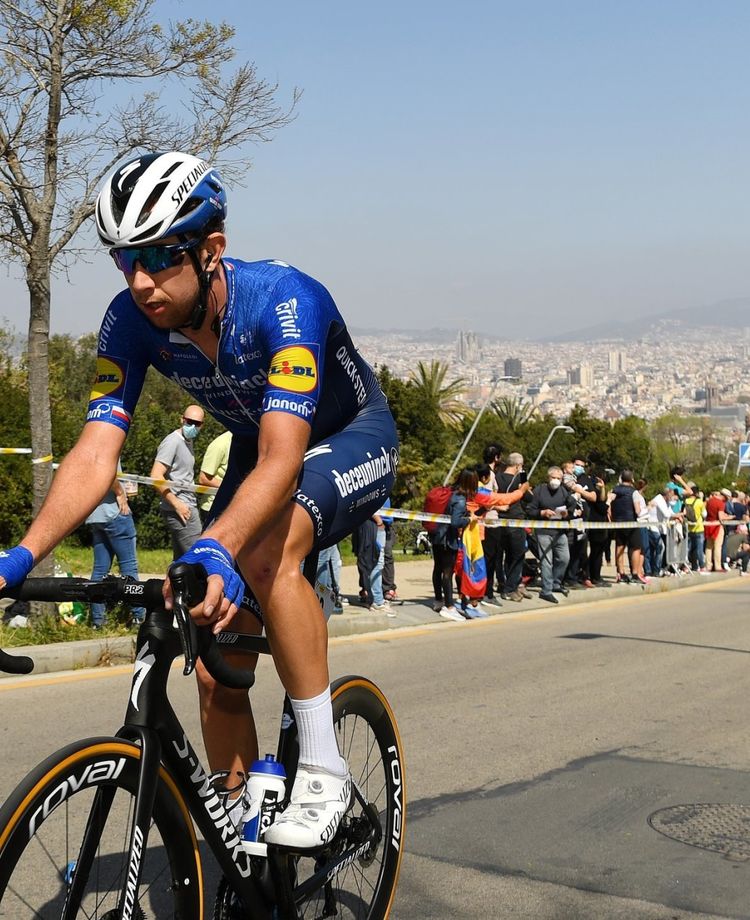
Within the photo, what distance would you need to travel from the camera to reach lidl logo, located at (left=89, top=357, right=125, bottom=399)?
3.56 m

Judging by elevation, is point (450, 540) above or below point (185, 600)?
below

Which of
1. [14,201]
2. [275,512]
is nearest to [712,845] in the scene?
[275,512]

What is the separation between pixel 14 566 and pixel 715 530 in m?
24.5

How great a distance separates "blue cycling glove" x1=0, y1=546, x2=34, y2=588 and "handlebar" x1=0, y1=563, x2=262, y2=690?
33mm

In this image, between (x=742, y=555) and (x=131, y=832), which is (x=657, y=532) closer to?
(x=742, y=555)

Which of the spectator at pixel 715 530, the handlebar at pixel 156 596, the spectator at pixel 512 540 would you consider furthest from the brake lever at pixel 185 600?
the spectator at pixel 715 530

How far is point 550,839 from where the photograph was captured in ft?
16.9

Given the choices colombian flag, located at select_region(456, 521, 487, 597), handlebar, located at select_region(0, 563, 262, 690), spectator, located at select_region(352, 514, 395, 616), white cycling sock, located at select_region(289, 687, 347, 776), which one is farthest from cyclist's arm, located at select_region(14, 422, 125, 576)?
colombian flag, located at select_region(456, 521, 487, 597)

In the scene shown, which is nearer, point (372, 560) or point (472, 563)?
point (372, 560)

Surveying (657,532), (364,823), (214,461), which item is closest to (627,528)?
(657,532)

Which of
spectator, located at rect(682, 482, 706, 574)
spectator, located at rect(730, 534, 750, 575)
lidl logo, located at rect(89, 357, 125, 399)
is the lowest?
spectator, located at rect(730, 534, 750, 575)

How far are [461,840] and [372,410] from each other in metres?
2.14

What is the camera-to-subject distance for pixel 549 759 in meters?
6.67

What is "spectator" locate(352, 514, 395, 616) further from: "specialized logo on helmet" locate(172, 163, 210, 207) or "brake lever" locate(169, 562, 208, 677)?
"brake lever" locate(169, 562, 208, 677)
